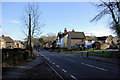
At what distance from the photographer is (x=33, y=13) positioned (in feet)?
106

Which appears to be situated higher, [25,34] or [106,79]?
[25,34]

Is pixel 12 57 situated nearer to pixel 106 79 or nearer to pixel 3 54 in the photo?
pixel 3 54

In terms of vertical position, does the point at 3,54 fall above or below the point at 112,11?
below

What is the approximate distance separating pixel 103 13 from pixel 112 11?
59.3 inches

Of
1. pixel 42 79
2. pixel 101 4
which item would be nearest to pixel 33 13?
pixel 101 4

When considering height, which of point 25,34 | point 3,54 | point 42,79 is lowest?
point 42,79

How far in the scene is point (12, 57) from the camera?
586 inches

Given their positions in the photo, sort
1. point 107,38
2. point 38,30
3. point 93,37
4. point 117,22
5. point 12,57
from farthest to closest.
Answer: point 107,38 → point 93,37 → point 38,30 → point 117,22 → point 12,57

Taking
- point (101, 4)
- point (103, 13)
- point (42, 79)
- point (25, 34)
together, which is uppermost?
point (101, 4)

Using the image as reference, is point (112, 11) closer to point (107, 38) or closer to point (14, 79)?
point (14, 79)

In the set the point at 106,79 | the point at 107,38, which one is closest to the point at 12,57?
the point at 106,79

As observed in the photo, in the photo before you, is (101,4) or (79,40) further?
(79,40)

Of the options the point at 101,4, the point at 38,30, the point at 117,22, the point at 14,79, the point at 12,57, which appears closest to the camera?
the point at 14,79

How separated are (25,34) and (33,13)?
5.08 metres
